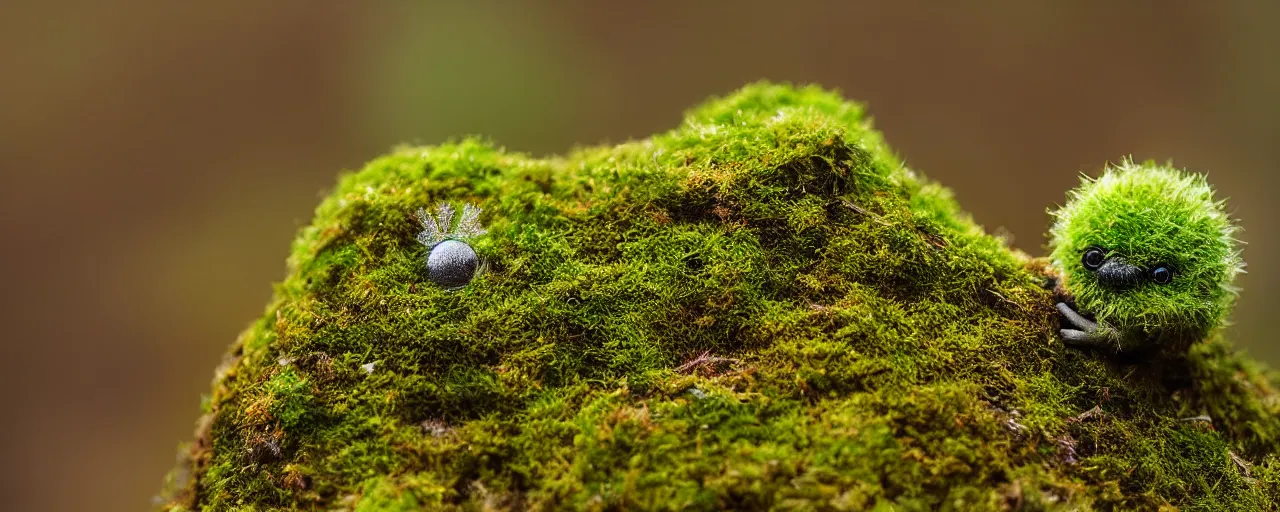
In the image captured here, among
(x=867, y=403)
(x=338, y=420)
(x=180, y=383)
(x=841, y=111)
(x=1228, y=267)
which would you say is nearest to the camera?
(x=867, y=403)

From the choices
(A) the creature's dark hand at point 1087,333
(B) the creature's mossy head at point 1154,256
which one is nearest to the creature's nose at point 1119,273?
(B) the creature's mossy head at point 1154,256

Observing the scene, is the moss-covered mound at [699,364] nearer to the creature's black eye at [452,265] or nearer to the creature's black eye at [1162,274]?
the creature's black eye at [452,265]

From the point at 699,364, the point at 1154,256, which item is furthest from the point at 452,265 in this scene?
the point at 1154,256

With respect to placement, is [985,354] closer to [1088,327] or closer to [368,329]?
[1088,327]

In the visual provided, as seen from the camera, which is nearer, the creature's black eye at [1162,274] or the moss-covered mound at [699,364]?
the moss-covered mound at [699,364]

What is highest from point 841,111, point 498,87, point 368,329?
point 498,87

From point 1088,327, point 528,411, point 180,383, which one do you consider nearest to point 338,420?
point 528,411

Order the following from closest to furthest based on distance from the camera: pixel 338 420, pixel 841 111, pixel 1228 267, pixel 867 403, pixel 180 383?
pixel 867 403 → pixel 338 420 → pixel 1228 267 → pixel 841 111 → pixel 180 383
